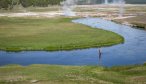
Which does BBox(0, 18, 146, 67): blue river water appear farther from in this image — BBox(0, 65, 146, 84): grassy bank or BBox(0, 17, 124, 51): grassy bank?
BBox(0, 65, 146, 84): grassy bank

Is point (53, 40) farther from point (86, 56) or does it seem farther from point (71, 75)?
point (71, 75)

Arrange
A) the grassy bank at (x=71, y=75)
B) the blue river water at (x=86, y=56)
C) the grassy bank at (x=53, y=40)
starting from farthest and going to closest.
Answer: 1. the grassy bank at (x=53, y=40)
2. the blue river water at (x=86, y=56)
3. the grassy bank at (x=71, y=75)

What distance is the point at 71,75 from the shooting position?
3978 centimetres

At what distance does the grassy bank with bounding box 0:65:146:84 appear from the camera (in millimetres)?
36781

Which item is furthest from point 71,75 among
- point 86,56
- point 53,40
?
point 53,40

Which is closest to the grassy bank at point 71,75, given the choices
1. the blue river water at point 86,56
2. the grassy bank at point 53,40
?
the blue river water at point 86,56

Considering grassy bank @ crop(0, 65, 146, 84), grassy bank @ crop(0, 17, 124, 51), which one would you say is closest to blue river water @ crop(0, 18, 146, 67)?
grassy bank @ crop(0, 17, 124, 51)

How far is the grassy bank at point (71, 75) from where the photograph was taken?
3678 cm

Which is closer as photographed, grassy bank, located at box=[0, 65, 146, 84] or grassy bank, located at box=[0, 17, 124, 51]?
grassy bank, located at box=[0, 65, 146, 84]

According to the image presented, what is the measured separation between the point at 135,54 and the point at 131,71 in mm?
21585

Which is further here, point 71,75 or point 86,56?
point 86,56

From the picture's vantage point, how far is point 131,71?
42812mm

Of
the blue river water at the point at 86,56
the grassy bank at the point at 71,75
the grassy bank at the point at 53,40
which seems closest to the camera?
the grassy bank at the point at 71,75

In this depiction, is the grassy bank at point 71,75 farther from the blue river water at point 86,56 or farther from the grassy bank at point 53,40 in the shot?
the grassy bank at point 53,40
